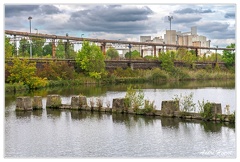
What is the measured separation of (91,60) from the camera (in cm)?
6925

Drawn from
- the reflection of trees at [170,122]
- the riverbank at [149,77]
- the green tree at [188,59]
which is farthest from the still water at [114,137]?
the green tree at [188,59]

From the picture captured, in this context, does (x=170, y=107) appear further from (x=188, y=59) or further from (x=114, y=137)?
(x=188, y=59)

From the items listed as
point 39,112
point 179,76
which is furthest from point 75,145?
point 179,76

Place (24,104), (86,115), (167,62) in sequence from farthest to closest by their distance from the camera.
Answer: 1. (167,62)
2. (24,104)
3. (86,115)

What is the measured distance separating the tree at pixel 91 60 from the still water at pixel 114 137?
4243 centimetres

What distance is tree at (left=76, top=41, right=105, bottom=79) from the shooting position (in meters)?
68.0

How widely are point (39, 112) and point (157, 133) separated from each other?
10007 mm

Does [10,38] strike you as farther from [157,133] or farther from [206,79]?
[157,133]

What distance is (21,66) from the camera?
53219 mm

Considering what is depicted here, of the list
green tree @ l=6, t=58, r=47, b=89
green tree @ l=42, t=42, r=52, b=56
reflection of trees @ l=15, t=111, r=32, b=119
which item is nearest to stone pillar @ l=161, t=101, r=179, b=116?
reflection of trees @ l=15, t=111, r=32, b=119

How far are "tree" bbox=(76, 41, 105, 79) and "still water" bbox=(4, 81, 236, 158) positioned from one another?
42427mm

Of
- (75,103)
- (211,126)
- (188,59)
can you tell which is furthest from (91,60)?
(211,126)

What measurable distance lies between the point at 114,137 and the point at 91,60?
5074 centimetres

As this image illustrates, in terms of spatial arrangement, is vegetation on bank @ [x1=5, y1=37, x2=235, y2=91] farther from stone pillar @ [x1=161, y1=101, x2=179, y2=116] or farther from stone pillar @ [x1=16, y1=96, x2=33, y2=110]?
stone pillar @ [x1=161, y1=101, x2=179, y2=116]
